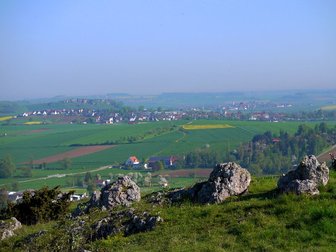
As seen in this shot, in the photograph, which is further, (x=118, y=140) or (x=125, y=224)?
(x=118, y=140)

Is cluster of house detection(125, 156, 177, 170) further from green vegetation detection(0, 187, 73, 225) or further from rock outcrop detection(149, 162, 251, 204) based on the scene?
rock outcrop detection(149, 162, 251, 204)

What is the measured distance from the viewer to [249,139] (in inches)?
3932

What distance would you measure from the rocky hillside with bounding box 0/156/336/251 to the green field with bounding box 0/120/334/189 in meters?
60.2

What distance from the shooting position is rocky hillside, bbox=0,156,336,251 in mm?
11688

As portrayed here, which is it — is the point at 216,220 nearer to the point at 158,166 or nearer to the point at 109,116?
the point at 158,166

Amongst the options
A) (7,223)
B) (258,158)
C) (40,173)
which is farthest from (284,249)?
(40,173)

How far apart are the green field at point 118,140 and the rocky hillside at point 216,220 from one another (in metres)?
60.2

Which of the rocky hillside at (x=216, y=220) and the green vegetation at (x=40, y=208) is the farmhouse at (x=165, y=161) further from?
the rocky hillside at (x=216, y=220)

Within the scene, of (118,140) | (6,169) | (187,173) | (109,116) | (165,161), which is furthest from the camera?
(109,116)

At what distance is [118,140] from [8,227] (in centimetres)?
9346

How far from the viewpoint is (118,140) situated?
112 metres

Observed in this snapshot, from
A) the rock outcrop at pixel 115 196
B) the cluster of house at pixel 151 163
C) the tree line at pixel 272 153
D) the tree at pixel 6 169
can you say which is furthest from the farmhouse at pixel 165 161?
the rock outcrop at pixel 115 196

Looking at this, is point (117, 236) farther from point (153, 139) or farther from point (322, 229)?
point (153, 139)

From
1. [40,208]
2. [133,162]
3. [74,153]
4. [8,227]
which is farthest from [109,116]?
[8,227]
